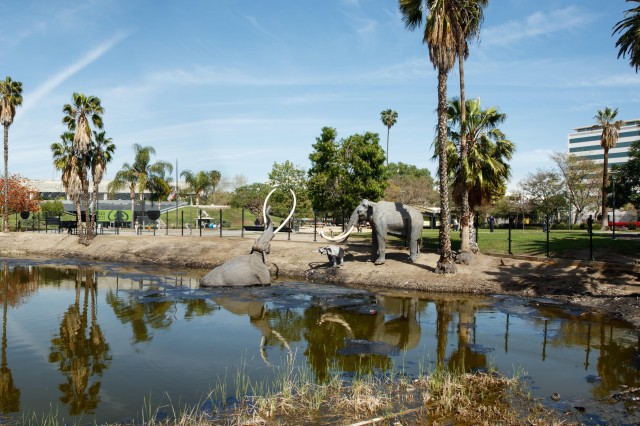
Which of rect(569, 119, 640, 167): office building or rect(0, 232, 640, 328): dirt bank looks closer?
rect(0, 232, 640, 328): dirt bank

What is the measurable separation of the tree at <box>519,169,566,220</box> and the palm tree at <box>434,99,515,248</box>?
147 feet

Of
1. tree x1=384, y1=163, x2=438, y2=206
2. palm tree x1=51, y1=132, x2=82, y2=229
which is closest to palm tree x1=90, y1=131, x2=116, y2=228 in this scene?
palm tree x1=51, y1=132, x2=82, y2=229

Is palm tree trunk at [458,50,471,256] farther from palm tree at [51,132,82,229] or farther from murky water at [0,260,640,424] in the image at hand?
palm tree at [51,132,82,229]

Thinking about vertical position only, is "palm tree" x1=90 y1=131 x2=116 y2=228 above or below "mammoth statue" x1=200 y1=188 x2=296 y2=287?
above

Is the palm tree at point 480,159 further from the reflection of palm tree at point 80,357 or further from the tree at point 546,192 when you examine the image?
the tree at point 546,192

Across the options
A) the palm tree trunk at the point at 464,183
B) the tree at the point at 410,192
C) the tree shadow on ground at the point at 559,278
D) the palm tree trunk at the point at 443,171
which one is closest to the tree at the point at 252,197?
the tree at the point at 410,192

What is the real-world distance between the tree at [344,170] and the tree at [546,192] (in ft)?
105

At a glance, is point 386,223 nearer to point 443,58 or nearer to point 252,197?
point 443,58

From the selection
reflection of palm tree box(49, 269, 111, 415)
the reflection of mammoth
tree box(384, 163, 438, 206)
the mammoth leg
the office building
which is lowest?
reflection of palm tree box(49, 269, 111, 415)

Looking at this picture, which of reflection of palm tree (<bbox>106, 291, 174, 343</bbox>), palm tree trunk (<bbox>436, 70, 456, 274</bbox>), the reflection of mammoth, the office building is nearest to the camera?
the reflection of mammoth

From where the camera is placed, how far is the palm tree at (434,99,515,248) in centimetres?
1991

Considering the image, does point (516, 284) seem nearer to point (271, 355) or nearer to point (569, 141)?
point (271, 355)

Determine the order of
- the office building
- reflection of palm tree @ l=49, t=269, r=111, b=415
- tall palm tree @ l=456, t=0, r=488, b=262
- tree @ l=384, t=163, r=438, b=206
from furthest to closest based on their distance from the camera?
the office building < tree @ l=384, t=163, r=438, b=206 < tall palm tree @ l=456, t=0, r=488, b=262 < reflection of palm tree @ l=49, t=269, r=111, b=415

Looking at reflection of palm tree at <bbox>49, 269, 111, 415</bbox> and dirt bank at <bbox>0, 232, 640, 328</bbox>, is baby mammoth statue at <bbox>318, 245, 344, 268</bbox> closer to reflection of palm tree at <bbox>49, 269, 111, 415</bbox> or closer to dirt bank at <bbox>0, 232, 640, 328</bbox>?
dirt bank at <bbox>0, 232, 640, 328</bbox>
